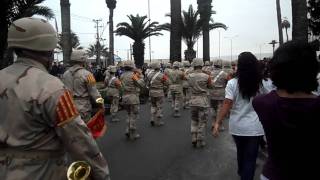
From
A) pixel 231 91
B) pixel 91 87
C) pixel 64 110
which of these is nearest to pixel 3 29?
pixel 91 87

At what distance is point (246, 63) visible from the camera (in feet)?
18.7

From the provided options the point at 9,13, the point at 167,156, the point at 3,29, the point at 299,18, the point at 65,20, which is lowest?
the point at 167,156

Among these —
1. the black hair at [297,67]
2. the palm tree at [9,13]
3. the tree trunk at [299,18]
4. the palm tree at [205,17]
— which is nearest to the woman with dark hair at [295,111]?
the black hair at [297,67]

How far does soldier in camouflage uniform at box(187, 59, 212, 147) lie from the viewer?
10.6 m

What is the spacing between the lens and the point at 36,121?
9.87 ft

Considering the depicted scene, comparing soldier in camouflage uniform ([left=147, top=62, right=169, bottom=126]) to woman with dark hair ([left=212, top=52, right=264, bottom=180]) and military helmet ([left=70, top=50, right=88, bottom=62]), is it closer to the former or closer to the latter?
military helmet ([left=70, top=50, right=88, bottom=62])

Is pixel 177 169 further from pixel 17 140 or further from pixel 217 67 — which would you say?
pixel 217 67

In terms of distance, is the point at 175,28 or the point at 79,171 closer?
the point at 79,171

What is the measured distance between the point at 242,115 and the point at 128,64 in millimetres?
6798

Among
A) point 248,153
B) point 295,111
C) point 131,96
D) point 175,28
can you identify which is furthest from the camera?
point 175,28

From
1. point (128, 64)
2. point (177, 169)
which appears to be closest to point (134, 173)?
point (177, 169)

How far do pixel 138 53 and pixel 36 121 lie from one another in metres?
36.7

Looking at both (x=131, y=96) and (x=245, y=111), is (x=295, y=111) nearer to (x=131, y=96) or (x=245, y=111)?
(x=245, y=111)

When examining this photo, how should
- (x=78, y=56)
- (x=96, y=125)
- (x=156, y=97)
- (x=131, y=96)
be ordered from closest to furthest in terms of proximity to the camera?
1. (x=96, y=125)
2. (x=78, y=56)
3. (x=131, y=96)
4. (x=156, y=97)
